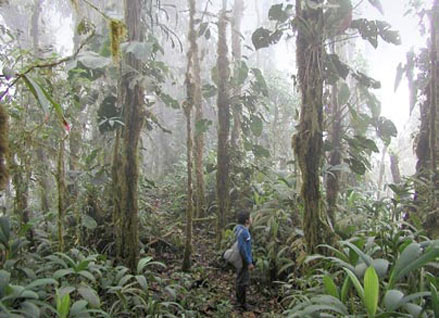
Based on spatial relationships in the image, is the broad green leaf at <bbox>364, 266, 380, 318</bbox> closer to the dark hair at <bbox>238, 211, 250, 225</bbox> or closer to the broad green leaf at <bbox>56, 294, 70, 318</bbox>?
the broad green leaf at <bbox>56, 294, 70, 318</bbox>

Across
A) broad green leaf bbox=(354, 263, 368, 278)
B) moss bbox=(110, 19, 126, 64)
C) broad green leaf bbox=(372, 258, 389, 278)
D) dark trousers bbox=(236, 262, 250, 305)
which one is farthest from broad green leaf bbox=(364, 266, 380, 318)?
moss bbox=(110, 19, 126, 64)

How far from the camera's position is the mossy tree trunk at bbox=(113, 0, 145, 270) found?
461cm

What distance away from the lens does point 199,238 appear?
6.75 metres

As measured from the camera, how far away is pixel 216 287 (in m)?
4.98

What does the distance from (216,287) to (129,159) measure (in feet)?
6.63

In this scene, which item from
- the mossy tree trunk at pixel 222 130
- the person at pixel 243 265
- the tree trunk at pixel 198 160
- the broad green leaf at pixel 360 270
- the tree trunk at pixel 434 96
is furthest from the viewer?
the tree trunk at pixel 198 160

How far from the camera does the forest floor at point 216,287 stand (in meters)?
4.25

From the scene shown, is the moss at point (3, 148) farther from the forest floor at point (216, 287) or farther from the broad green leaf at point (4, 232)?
the forest floor at point (216, 287)

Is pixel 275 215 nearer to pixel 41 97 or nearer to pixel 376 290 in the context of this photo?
pixel 376 290

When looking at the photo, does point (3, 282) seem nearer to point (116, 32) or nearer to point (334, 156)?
point (116, 32)

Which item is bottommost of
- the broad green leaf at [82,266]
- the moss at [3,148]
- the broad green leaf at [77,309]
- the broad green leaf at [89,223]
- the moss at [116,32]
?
the broad green leaf at [77,309]

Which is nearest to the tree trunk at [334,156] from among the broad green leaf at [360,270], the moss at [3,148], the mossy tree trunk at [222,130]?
the mossy tree trunk at [222,130]

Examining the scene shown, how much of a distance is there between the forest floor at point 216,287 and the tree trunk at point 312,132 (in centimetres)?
102

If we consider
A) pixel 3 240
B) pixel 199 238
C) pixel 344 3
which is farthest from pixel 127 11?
pixel 199 238
